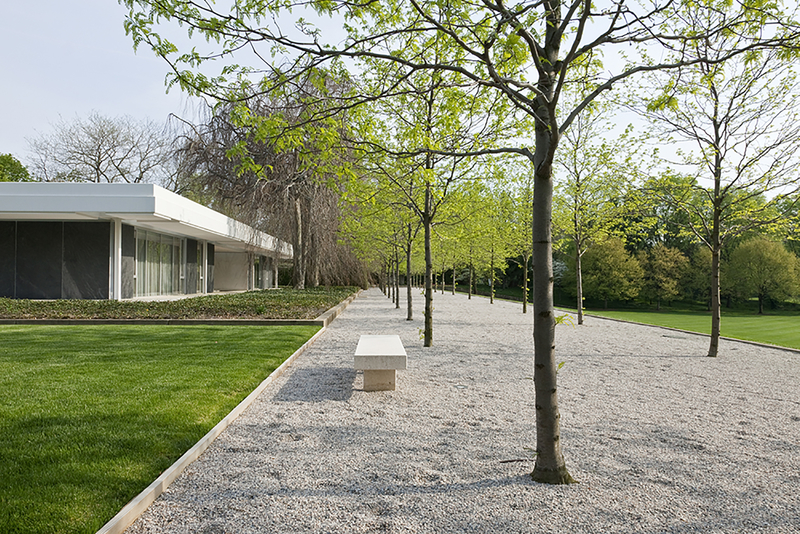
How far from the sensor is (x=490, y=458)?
4012 millimetres

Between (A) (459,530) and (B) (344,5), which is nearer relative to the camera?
(A) (459,530)

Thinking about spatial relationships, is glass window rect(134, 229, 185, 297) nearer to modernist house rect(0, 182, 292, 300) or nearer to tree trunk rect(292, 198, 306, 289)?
modernist house rect(0, 182, 292, 300)

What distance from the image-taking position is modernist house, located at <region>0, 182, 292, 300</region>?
17.0m

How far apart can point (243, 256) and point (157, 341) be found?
28776 mm

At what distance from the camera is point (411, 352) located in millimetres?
9539

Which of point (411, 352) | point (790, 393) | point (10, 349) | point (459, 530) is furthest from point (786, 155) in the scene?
point (10, 349)

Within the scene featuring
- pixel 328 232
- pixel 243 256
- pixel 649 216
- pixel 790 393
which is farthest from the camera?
pixel 243 256

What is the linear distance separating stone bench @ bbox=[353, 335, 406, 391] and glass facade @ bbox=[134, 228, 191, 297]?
18370 mm

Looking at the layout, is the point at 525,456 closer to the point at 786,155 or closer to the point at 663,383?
the point at 663,383

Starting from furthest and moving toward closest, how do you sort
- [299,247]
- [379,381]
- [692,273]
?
[692,273] → [299,247] → [379,381]

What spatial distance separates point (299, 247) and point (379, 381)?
19267mm

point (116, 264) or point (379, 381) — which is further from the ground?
point (116, 264)

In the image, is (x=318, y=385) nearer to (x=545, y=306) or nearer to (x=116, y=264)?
(x=545, y=306)

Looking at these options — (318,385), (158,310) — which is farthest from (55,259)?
(318,385)
